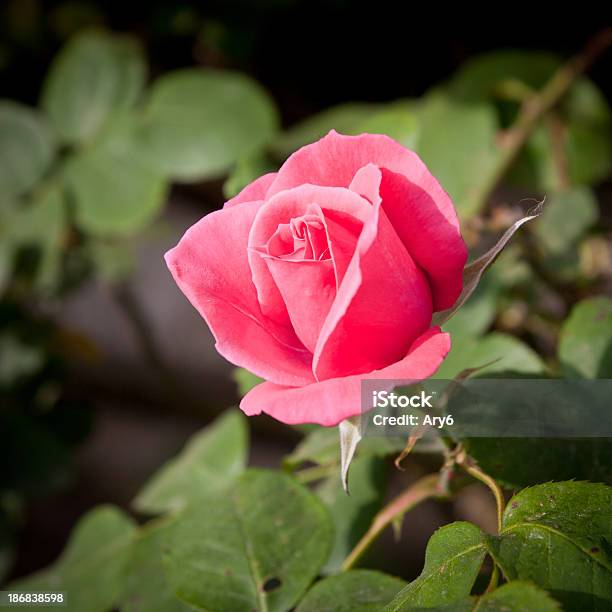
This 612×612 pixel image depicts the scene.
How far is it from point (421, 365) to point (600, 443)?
16cm

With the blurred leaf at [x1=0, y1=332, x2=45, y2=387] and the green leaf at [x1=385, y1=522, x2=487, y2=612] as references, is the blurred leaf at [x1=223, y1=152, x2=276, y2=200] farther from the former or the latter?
the blurred leaf at [x1=0, y1=332, x2=45, y2=387]

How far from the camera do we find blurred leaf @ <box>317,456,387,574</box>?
1.65 ft

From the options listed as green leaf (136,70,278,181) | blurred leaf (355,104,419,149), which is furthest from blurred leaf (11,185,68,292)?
blurred leaf (355,104,419,149)

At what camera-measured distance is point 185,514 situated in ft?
1.66

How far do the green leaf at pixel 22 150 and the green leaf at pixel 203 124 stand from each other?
0.13 metres

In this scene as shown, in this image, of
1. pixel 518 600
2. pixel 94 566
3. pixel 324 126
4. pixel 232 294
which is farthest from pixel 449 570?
pixel 324 126

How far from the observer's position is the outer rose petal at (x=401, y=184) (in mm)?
317

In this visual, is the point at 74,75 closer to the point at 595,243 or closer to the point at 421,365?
the point at 595,243

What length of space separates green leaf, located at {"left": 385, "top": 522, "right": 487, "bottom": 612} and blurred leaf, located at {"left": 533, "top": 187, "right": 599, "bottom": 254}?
457 millimetres

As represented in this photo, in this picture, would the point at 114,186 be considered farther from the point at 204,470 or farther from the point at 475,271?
the point at 475,271

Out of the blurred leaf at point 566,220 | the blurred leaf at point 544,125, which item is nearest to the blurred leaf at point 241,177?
the blurred leaf at point 566,220

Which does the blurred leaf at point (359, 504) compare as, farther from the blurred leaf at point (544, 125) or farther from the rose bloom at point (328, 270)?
the blurred leaf at point (544, 125)

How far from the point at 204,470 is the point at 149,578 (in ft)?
0.39

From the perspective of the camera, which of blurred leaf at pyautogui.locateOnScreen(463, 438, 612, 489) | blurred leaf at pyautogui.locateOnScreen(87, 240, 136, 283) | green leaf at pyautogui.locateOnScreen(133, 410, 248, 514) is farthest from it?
blurred leaf at pyautogui.locateOnScreen(87, 240, 136, 283)
